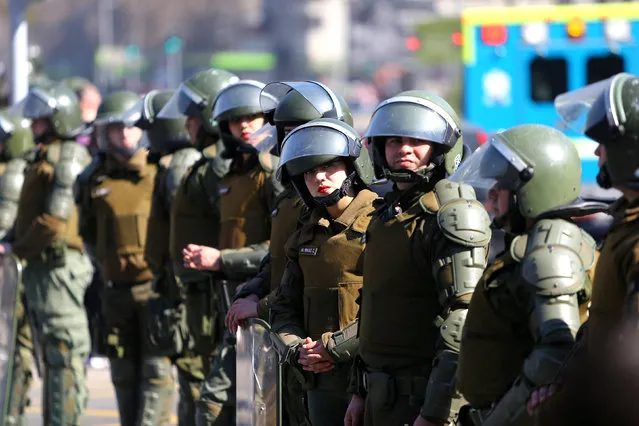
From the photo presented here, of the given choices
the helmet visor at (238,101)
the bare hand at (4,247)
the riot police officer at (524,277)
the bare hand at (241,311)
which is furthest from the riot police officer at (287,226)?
the bare hand at (4,247)

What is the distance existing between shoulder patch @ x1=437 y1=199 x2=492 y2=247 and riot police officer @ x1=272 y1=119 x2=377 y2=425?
68 centimetres

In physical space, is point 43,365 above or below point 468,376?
below

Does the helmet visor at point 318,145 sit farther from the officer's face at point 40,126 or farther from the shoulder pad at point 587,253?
the officer's face at point 40,126

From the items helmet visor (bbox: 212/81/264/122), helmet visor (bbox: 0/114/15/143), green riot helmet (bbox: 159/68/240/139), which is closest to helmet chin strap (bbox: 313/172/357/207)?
helmet visor (bbox: 212/81/264/122)

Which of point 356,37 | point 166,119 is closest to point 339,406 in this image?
point 166,119

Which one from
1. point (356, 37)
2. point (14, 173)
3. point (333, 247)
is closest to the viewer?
point (333, 247)

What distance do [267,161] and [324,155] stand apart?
1540mm

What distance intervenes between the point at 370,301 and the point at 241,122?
2362 millimetres

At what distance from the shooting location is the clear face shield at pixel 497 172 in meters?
4.40

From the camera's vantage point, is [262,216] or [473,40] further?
[473,40]

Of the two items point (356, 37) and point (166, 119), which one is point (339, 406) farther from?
point (356, 37)

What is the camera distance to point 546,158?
441cm

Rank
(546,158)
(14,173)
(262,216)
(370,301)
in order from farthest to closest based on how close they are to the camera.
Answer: (14,173), (262,216), (370,301), (546,158)

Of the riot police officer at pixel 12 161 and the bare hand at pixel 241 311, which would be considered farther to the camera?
the riot police officer at pixel 12 161
